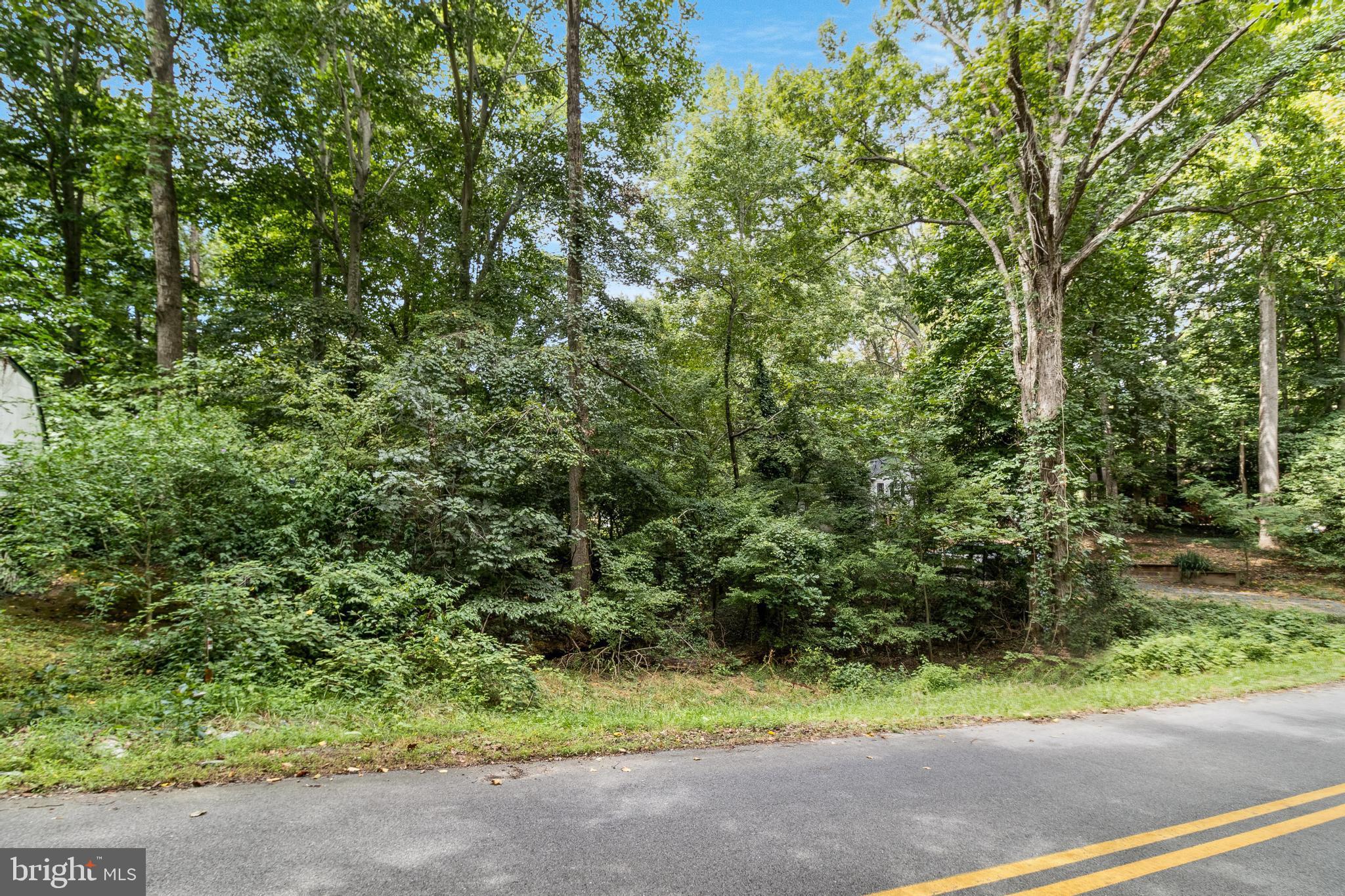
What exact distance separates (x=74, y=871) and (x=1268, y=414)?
91.1ft

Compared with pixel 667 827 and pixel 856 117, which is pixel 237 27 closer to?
pixel 856 117

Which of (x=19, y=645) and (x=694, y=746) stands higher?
(x=19, y=645)

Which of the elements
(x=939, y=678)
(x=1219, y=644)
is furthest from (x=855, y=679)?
(x=1219, y=644)

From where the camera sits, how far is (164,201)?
9508 millimetres

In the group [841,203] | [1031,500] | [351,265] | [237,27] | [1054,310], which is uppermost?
[237,27]

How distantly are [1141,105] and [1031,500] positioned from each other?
7.84 m

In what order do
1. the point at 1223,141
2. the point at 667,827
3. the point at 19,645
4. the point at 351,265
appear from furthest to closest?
the point at 351,265
the point at 1223,141
the point at 19,645
the point at 667,827

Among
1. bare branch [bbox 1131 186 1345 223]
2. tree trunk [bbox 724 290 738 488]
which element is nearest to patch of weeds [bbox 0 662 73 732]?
tree trunk [bbox 724 290 738 488]

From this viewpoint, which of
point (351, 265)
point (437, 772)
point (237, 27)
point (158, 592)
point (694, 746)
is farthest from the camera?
point (351, 265)

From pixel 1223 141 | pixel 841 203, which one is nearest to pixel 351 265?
pixel 841 203

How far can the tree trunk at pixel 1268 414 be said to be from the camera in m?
17.2

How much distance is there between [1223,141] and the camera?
1085cm

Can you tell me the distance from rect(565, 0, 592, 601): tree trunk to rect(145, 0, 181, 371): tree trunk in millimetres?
6880

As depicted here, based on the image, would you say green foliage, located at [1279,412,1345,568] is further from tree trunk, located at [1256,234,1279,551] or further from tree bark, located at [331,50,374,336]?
tree bark, located at [331,50,374,336]
